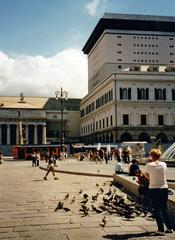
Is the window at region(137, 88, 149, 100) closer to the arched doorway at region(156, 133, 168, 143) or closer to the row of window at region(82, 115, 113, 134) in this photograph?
the row of window at region(82, 115, 113, 134)

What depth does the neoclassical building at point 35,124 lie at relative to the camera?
10119cm

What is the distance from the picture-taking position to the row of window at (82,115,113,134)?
70.7 metres

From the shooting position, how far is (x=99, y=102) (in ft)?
259

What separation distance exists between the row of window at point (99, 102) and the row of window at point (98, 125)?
3.21m

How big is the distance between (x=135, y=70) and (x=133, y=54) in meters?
29.7

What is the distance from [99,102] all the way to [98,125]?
4.72 meters

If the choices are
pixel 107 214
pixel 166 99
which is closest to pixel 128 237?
pixel 107 214

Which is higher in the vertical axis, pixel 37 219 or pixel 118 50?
pixel 118 50

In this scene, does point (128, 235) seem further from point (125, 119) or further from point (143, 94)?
point (143, 94)

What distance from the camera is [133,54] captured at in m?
100

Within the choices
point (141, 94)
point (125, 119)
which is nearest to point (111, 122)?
point (125, 119)

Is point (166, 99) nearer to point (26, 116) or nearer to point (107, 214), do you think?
point (26, 116)

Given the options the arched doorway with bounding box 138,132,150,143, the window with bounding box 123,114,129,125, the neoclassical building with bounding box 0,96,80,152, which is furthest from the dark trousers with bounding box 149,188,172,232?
the neoclassical building with bounding box 0,96,80,152

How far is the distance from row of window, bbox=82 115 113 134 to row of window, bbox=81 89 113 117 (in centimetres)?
321
